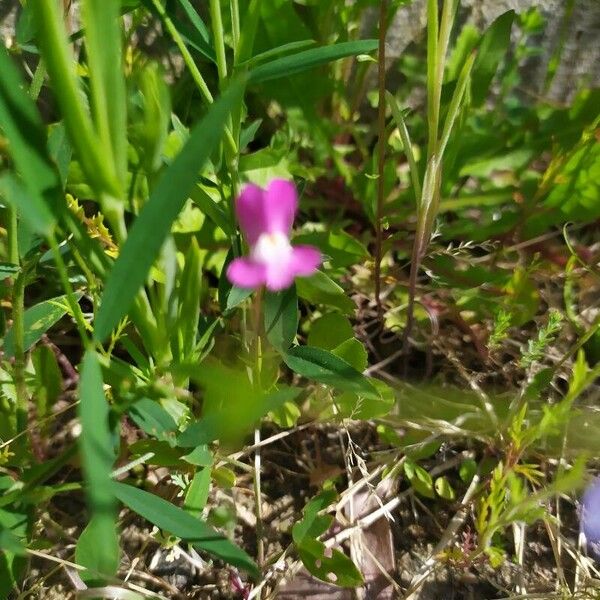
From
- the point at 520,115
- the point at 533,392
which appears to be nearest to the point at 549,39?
the point at 520,115

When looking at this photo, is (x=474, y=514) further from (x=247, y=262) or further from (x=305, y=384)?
(x=247, y=262)

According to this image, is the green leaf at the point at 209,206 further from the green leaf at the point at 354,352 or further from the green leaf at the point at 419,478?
the green leaf at the point at 419,478

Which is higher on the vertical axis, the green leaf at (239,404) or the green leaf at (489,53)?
the green leaf at (489,53)

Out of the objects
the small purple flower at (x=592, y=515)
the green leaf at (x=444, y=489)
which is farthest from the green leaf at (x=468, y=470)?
the small purple flower at (x=592, y=515)

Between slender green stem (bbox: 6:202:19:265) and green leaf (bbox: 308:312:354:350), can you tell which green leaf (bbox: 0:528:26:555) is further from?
green leaf (bbox: 308:312:354:350)

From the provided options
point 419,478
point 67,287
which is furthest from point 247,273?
point 419,478

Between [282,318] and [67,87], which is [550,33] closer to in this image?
[282,318]
